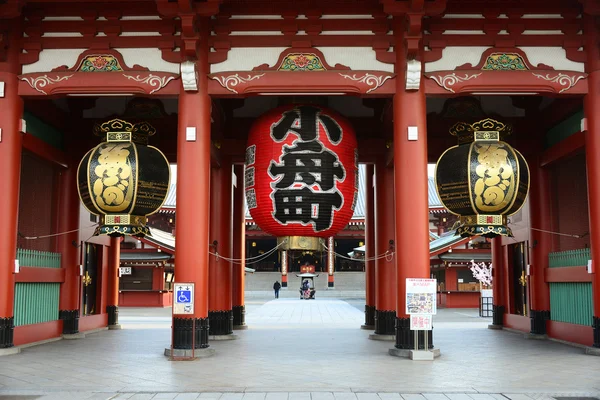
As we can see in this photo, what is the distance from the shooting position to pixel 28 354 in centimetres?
1438

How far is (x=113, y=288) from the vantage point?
2255 cm

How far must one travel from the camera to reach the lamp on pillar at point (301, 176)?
13.6 meters

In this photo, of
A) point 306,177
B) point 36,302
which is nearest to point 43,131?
point 36,302

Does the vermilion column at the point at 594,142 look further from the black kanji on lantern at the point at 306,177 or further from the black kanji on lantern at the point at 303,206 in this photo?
the black kanji on lantern at the point at 303,206

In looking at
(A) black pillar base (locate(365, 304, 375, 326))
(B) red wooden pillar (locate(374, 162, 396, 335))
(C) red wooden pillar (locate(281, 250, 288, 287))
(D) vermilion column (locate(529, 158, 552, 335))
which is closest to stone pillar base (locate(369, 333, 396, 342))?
(B) red wooden pillar (locate(374, 162, 396, 335))

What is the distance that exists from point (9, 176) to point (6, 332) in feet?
11.6

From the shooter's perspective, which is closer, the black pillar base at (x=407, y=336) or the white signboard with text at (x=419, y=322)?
the white signboard with text at (x=419, y=322)

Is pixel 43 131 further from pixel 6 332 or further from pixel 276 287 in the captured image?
pixel 276 287

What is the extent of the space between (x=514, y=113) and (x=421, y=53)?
6119 millimetres

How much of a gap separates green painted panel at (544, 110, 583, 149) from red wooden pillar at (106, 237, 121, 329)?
1509cm

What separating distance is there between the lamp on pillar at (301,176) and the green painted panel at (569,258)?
6.35 m

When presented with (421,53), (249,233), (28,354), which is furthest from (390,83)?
(249,233)

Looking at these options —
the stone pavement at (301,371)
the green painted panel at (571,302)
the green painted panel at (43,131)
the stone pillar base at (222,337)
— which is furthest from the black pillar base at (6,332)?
the green painted panel at (571,302)

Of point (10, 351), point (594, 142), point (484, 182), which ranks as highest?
point (594, 142)
